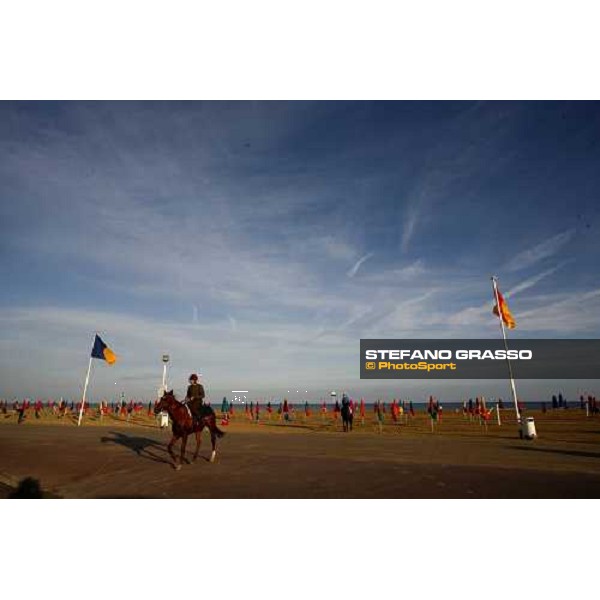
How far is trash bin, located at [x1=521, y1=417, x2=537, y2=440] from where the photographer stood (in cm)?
1812

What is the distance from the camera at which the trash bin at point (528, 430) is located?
18.1m

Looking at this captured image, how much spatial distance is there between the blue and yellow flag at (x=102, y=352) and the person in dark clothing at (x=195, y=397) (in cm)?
2189

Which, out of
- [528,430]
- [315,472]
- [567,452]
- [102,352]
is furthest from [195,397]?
[102,352]

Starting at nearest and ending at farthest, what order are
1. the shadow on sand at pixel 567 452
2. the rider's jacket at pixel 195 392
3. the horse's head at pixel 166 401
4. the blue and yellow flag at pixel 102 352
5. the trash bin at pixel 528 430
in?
the horse's head at pixel 166 401, the rider's jacket at pixel 195 392, the shadow on sand at pixel 567 452, the trash bin at pixel 528 430, the blue and yellow flag at pixel 102 352

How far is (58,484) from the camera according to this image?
30.3 ft

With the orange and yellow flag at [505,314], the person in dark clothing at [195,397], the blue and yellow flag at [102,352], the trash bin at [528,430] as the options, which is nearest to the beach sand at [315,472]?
the person in dark clothing at [195,397]

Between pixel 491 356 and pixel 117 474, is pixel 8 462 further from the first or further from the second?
pixel 491 356

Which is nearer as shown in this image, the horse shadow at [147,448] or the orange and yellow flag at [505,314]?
the horse shadow at [147,448]

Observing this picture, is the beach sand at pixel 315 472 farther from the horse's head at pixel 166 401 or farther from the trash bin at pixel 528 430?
the trash bin at pixel 528 430

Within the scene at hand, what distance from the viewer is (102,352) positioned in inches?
1230

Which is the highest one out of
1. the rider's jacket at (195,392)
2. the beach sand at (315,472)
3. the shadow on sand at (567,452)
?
the rider's jacket at (195,392)

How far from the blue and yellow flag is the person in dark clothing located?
71.8ft

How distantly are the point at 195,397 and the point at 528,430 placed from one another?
1529cm

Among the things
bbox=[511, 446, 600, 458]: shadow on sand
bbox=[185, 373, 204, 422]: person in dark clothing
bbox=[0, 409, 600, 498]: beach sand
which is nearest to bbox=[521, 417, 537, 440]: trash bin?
bbox=[0, 409, 600, 498]: beach sand
